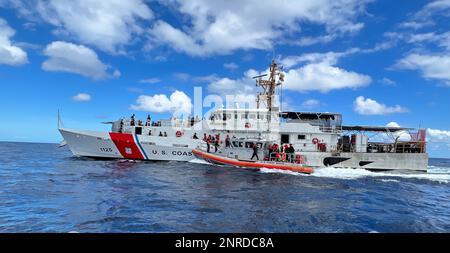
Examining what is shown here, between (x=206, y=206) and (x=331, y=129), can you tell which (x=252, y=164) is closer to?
(x=331, y=129)

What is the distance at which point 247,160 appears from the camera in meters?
28.4

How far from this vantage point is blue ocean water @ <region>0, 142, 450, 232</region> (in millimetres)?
9320

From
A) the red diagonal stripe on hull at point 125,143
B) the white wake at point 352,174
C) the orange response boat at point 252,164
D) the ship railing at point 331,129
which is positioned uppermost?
the ship railing at point 331,129

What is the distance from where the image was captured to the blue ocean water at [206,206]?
932 centimetres

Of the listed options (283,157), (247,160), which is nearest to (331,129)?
(283,157)

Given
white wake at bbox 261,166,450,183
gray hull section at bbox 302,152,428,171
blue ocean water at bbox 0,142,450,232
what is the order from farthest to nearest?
gray hull section at bbox 302,152,428,171
white wake at bbox 261,166,450,183
blue ocean water at bbox 0,142,450,232

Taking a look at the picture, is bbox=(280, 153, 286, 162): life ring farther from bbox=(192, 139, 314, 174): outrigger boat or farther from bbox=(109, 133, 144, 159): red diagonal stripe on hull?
bbox=(109, 133, 144, 159): red diagonal stripe on hull

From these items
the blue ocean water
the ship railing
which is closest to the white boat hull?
the blue ocean water

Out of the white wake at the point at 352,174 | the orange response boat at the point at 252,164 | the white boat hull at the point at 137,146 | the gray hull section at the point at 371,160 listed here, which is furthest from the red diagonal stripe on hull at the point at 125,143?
the gray hull section at the point at 371,160

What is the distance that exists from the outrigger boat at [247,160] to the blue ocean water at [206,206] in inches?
292

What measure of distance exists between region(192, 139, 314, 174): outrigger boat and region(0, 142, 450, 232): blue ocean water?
742 centimetres

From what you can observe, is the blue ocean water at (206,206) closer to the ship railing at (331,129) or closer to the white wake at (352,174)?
the white wake at (352,174)
